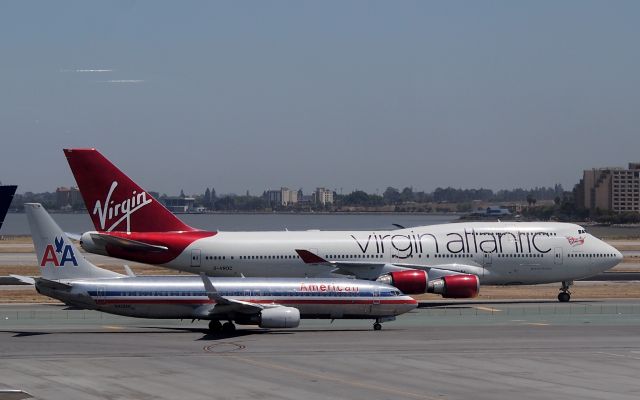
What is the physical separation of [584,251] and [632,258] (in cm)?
5076

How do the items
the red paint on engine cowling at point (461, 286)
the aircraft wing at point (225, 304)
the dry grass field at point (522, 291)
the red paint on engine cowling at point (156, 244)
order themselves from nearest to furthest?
1. the aircraft wing at point (225, 304)
2. the red paint on engine cowling at point (461, 286)
3. the red paint on engine cowling at point (156, 244)
4. the dry grass field at point (522, 291)

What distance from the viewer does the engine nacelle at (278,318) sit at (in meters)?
52.4

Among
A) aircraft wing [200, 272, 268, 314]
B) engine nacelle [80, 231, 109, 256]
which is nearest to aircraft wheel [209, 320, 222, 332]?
aircraft wing [200, 272, 268, 314]

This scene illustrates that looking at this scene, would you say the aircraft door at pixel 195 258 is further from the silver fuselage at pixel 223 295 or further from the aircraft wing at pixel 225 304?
the aircraft wing at pixel 225 304

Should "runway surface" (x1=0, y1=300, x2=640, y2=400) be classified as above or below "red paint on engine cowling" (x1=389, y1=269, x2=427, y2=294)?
below

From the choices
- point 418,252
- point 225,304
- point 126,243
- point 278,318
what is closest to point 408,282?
point 418,252

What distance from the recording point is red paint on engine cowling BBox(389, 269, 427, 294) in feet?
210

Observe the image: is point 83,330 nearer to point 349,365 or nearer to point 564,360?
point 349,365

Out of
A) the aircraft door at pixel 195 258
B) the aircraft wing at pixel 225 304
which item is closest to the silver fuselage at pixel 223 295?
the aircraft wing at pixel 225 304

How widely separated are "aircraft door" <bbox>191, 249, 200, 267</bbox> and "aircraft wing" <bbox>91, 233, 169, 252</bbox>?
66.8 inches

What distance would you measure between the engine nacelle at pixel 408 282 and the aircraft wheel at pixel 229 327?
13.0 m

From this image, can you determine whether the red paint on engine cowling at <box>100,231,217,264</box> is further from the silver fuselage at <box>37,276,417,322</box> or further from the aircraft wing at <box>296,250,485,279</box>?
the silver fuselage at <box>37,276,417,322</box>

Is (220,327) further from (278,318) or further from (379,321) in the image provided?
(379,321)

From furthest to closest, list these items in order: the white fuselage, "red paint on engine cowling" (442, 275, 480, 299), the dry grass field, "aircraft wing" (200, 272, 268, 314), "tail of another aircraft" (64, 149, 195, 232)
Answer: the dry grass field < the white fuselage < "tail of another aircraft" (64, 149, 195, 232) < "red paint on engine cowling" (442, 275, 480, 299) < "aircraft wing" (200, 272, 268, 314)
